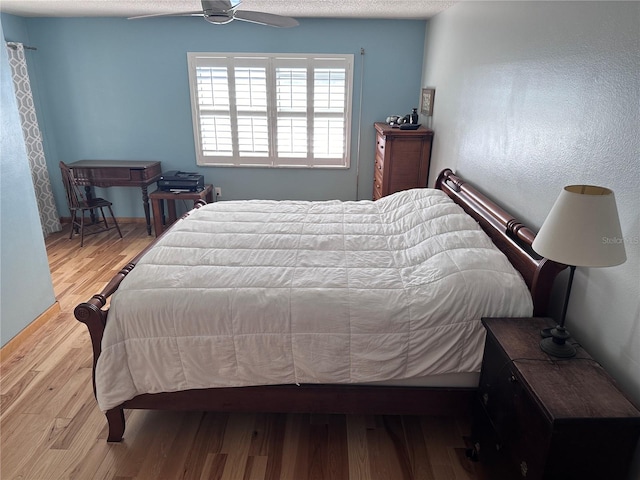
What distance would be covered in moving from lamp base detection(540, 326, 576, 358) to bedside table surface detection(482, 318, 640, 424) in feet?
0.06

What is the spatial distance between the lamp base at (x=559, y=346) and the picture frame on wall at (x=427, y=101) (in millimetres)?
2986

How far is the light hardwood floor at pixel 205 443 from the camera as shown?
1822mm

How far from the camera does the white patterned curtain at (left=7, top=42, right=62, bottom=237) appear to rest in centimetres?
419

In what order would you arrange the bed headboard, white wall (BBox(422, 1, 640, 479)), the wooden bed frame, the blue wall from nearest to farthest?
white wall (BBox(422, 1, 640, 479)), the bed headboard, the wooden bed frame, the blue wall

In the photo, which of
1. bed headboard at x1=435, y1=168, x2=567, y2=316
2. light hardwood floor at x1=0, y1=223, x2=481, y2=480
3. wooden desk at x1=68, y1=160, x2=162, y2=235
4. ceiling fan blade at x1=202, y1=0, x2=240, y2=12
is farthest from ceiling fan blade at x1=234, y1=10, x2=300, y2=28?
wooden desk at x1=68, y1=160, x2=162, y2=235

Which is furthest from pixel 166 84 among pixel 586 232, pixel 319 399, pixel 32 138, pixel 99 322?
pixel 586 232

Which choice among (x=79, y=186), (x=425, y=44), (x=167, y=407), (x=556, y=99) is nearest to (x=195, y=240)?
(x=167, y=407)

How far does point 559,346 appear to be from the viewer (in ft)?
4.83

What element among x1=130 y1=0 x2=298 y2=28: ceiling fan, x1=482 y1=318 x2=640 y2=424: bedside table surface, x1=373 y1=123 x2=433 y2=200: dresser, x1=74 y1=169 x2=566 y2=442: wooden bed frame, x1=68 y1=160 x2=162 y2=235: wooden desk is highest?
x1=130 y1=0 x2=298 y2=28: ceiling fan

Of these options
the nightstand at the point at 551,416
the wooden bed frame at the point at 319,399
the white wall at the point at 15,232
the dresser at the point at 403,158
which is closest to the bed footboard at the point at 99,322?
the wooden bed frame at the point at 319,399

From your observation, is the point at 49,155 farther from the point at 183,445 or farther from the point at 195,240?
the point at 183,445

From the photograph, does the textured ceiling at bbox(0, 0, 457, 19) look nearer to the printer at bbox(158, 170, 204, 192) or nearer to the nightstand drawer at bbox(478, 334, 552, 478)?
the printer at bbox(158, 170, 204, 192)

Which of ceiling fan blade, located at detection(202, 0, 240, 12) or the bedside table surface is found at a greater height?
ceiling fan blade, located at detection(202, 0, 240, 12)

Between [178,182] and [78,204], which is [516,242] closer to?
[178,182]
